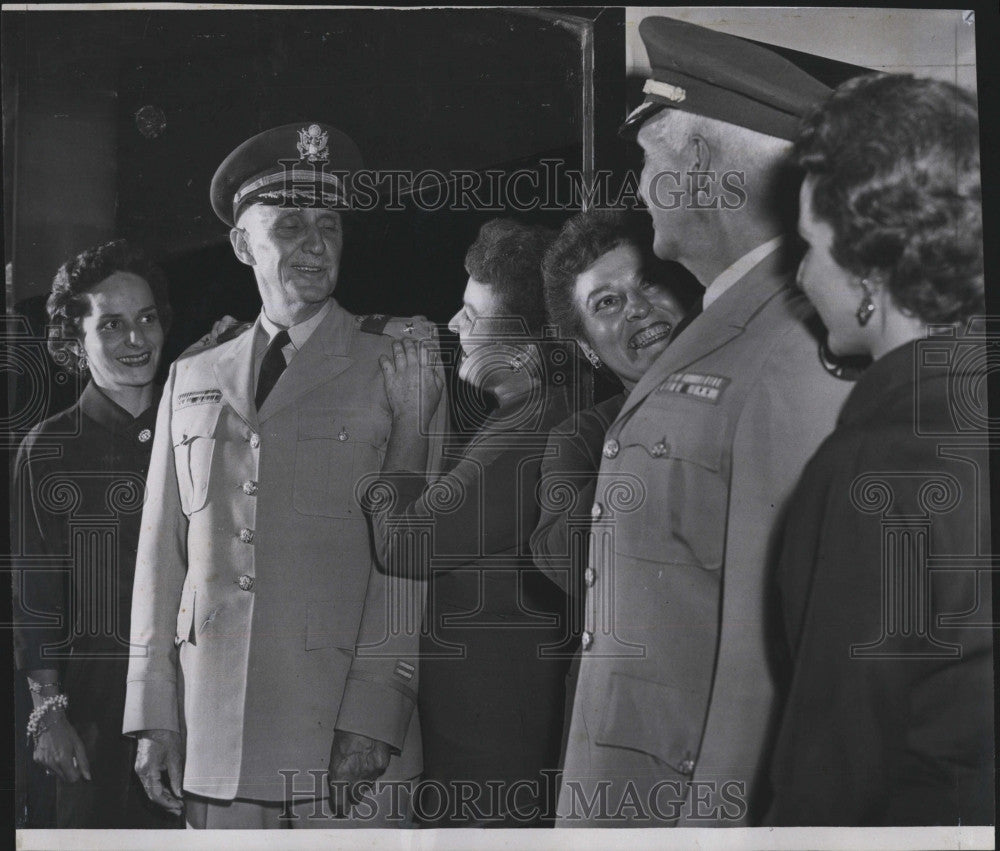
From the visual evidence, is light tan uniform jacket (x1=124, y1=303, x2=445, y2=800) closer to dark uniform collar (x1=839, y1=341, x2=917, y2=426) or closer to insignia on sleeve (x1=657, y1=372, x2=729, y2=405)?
insignia on sleeve (x1=657, y1=372, x2=729, y2=405)

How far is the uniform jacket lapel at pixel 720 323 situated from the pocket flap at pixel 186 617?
126 centimetres

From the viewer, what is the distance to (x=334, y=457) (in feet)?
9.06

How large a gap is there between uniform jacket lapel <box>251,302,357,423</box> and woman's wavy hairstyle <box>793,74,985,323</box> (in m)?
1.28

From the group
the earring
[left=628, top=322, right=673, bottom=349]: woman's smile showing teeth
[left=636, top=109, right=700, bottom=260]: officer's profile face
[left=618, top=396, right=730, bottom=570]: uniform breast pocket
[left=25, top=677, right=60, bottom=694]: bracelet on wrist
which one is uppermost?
[left=636, top=109, right=700, bottom=260]: officer's profile face

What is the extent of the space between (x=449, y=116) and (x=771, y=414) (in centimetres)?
118

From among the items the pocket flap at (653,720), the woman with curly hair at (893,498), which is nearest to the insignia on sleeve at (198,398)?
the pocket flap at (653,720)

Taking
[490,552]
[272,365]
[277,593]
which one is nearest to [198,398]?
[272,365]

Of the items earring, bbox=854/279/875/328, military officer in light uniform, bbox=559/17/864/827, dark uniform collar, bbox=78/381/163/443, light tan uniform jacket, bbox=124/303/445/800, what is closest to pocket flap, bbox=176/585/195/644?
light tan uniform jacket, bbox=124/303/445/800

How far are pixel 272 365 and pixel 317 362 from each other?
13cm

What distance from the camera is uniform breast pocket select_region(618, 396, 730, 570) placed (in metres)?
2.61

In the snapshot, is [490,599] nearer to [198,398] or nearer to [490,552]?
[490,552]

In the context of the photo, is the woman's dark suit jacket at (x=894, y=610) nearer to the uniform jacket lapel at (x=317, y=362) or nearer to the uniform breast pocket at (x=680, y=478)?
the uniform breast pocket at (x=680, y=478)

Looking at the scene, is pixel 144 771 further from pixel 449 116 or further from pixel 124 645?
pixel 449 116

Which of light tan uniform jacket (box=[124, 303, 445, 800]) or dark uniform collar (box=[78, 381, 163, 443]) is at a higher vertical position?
dark uniform collar (box=[78, 381, 163, 443])
